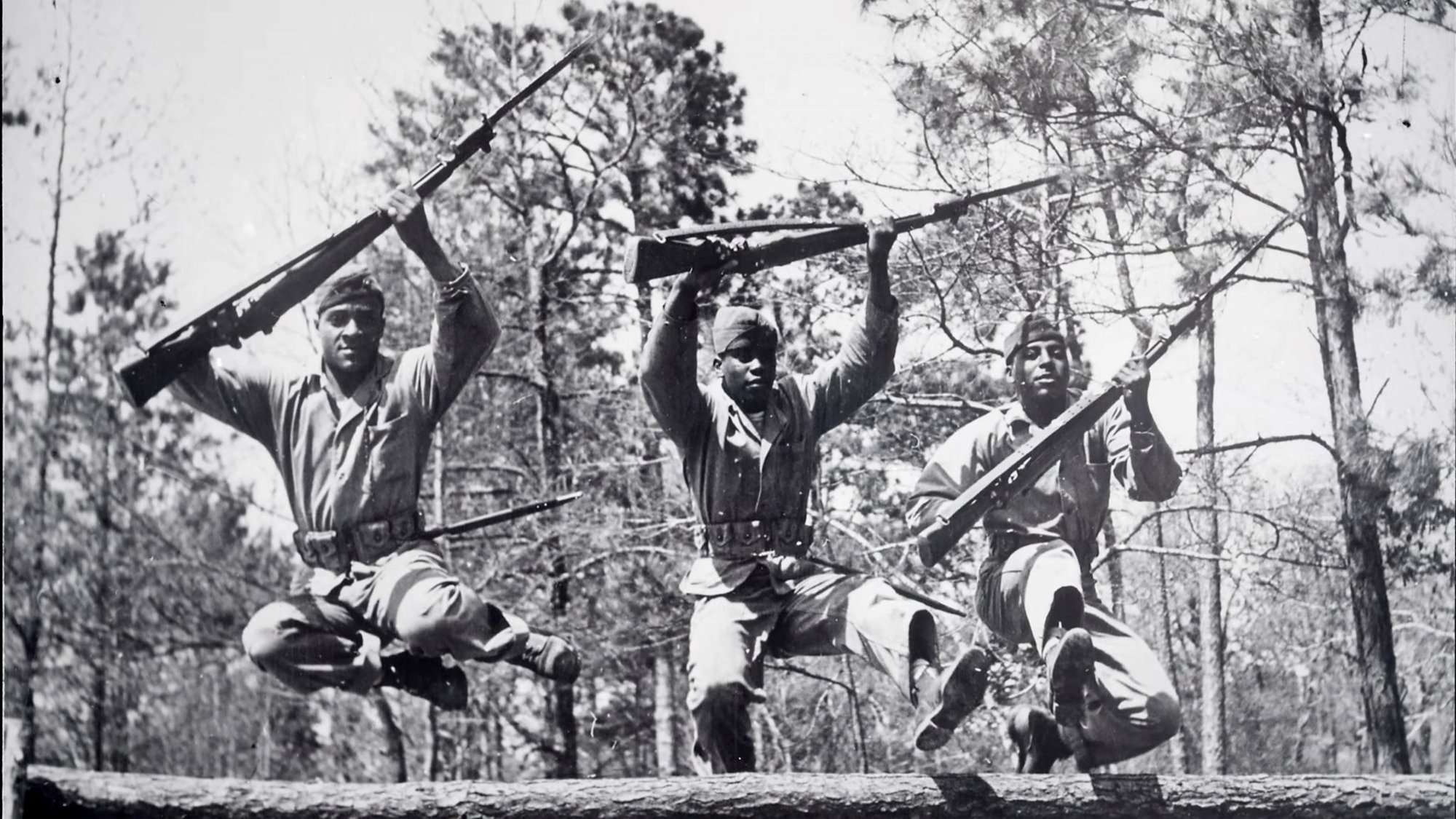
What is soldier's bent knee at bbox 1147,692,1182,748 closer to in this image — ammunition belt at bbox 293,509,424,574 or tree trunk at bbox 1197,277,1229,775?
tree trunk at bbox 1197,277,1229,775

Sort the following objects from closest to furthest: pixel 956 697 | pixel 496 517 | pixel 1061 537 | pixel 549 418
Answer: pixel 956 697 → pixel 1061 537 → pixel 496 517 → pixel 549 418

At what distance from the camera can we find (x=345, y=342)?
20.0 ft

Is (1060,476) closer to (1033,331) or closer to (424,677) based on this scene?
(1033,331)

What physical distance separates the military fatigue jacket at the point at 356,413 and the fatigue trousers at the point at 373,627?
296 mm

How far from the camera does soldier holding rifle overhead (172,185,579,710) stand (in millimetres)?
5637

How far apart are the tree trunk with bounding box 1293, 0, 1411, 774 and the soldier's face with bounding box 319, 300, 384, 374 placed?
4481mm

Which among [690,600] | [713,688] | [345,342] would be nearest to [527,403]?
[690,600]

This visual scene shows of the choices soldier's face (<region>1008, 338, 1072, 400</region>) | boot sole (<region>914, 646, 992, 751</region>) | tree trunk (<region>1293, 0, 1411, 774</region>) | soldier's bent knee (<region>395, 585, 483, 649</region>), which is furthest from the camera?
tree trunk (<region>1293, 0, 1411, 774</region>)

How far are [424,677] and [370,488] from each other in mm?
787

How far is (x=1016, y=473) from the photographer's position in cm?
598

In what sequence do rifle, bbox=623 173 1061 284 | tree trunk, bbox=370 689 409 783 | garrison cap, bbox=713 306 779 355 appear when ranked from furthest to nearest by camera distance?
tree trunk, bbox=370 689 409 783, garrison cap, bbox=713 306 779 355, rifle, bbox=623 173 1061 284

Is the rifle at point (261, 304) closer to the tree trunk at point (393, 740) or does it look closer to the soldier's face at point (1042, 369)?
the soldier's face at point (1042, 369)

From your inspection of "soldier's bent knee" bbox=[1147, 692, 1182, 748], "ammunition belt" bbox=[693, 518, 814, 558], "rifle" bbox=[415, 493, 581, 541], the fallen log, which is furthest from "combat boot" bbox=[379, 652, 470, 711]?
"soldier's bent knee" bbox=[1147, 692, 1182, 748]

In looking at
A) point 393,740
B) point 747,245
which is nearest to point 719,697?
point 747,245
